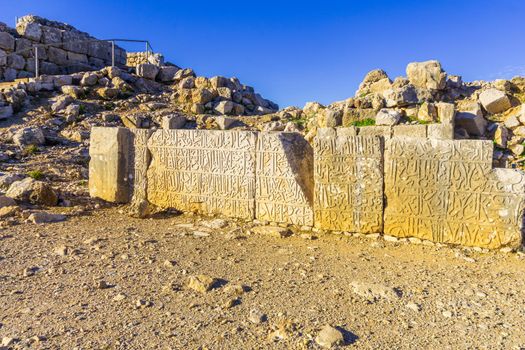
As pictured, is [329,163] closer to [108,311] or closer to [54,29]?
[108,311]

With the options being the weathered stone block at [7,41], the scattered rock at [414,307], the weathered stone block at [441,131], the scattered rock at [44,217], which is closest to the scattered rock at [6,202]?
the scattered rock at [44,217]

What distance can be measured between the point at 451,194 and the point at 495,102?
5795 mm

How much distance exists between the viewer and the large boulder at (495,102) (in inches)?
358

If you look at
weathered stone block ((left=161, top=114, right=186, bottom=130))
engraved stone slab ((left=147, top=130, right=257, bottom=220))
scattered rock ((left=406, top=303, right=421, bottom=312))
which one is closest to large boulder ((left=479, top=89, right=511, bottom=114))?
engraved stone slab ((left=147, top=130, right=257, bottom=220))

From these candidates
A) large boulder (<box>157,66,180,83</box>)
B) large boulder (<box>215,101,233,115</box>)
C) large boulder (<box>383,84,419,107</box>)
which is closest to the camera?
large boulder (<box>383,84,419,107</box>)

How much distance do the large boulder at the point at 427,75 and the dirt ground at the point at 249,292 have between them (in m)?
6.72

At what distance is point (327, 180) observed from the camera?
17.0ft

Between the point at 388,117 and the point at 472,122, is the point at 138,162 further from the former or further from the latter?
the point at 472,122

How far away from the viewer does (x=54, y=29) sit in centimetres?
1891

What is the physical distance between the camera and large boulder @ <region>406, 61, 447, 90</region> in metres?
10.1

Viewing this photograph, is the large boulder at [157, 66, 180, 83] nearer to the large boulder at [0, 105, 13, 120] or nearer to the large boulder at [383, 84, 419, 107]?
the large boulder at [0, 105, 13, 120]

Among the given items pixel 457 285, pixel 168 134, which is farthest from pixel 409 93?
pixel 457 285

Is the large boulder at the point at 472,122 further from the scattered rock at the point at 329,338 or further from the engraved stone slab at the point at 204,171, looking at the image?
the scattered rock at the point at 329,338

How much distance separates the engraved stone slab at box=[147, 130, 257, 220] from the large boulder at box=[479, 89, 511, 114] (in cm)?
643
